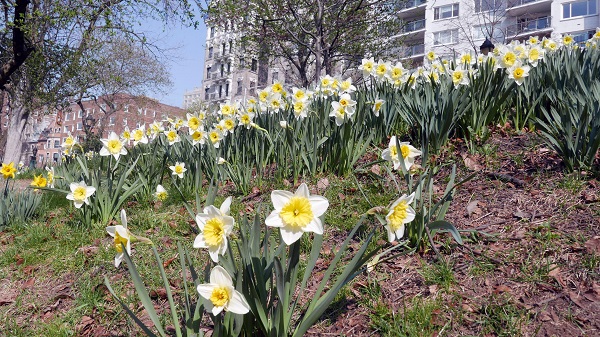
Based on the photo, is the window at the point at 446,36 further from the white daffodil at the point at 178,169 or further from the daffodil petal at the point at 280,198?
the daffodil petal at the point at 280,198

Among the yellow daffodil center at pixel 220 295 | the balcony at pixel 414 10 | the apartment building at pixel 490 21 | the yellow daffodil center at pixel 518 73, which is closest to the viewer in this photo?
the yellow daffodil center at pixel 220 295

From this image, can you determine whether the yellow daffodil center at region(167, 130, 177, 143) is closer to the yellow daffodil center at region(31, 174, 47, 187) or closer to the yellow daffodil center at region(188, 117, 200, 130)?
the yellow daffodil center at region(188, 117, 200, 130)

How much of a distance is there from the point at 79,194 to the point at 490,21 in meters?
25.2


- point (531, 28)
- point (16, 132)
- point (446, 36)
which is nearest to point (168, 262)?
point (16, 132)

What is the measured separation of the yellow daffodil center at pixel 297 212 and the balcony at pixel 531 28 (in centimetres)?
2945

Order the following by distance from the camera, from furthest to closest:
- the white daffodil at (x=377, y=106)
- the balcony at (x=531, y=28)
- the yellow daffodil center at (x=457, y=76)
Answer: the balcony at (x=531, y=28) → the yellow daffodil center at (x=457, y=76) → the white daffodil at (x=377, y=106)

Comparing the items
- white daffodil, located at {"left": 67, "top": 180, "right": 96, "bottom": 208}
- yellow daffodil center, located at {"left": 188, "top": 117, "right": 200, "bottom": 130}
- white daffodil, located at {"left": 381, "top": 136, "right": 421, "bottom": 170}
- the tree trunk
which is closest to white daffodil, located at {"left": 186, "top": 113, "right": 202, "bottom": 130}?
yellow daffodil center, located at {"left": 188, "top": 117, "right": 200, "bottom": 130}

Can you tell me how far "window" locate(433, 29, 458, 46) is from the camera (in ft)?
92.0

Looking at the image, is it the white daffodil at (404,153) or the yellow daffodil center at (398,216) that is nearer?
the yellow daffodil center at (398,216)

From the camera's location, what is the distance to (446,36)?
1142 inches

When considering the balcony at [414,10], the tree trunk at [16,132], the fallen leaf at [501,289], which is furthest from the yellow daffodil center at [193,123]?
the balcony at [414,10]

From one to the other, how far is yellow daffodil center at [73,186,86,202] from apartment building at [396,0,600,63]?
21905 millimetres

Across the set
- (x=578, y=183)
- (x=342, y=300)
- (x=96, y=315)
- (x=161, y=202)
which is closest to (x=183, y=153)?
(x=161, y=202)

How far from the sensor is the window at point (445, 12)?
95.9 ft
